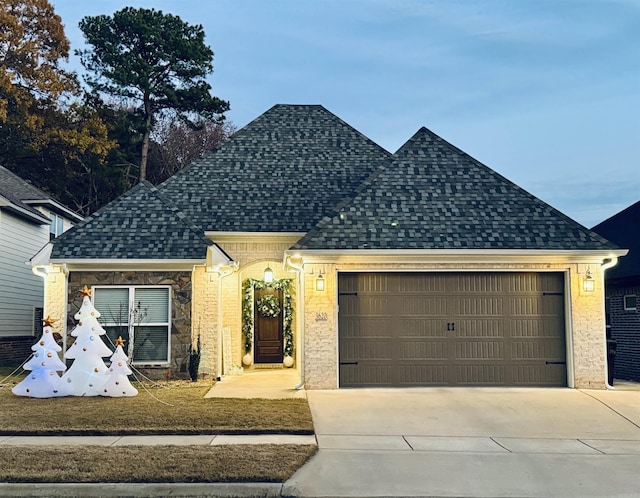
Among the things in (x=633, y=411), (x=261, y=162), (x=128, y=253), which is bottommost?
(x=633, y=411)

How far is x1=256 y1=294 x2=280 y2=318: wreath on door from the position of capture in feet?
51.3

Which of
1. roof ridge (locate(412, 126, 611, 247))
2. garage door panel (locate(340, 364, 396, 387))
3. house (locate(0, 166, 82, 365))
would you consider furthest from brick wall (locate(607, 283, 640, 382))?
house (locate(0, 166, 82, 365))

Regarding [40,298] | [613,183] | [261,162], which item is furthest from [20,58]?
[613,183]

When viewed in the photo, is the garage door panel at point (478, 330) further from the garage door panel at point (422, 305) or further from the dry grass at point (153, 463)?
the dry grass at point (153, 463)

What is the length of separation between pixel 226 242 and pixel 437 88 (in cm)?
2713

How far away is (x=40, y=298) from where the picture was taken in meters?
20.2

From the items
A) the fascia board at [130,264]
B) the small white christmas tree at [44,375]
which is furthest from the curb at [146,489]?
the fascia board at [130,264]

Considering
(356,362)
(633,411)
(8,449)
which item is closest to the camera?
(8,449)

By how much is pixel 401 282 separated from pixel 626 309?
633cm

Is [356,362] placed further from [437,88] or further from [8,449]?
[437,88]

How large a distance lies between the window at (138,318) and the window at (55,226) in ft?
34.2

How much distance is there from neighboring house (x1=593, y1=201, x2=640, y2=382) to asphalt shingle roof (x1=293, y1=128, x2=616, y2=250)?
2.75 meters

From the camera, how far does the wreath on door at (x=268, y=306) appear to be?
1564 centimetres

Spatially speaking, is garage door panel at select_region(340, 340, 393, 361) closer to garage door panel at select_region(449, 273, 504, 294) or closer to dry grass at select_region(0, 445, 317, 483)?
garage door panel at select_region(449, 273, 504, 294)
